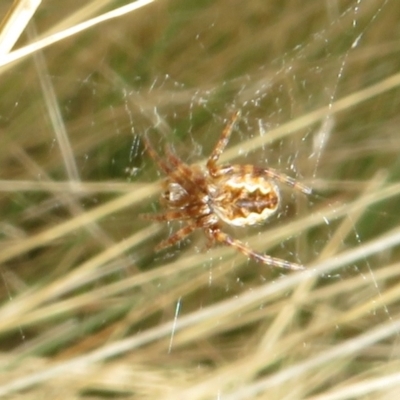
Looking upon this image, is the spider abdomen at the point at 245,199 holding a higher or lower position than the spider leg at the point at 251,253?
higher

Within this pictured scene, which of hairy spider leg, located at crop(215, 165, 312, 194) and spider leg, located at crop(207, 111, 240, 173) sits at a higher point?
spider leg, located at crop(207, 111, 240, 173)

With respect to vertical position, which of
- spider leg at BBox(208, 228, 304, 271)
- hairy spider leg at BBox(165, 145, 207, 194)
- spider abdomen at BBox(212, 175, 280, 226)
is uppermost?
hairy spider leg at BBox(165, 145, 207, 194)

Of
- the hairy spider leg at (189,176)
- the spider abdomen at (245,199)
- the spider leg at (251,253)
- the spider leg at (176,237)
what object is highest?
the hairy spider leg at (189,176)

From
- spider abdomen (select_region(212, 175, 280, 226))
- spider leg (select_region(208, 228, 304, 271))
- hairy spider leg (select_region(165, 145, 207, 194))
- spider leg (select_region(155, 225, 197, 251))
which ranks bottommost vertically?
spider leg (select_region(208, 228, 304, 271))

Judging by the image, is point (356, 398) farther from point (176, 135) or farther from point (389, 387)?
point (176, 135)
